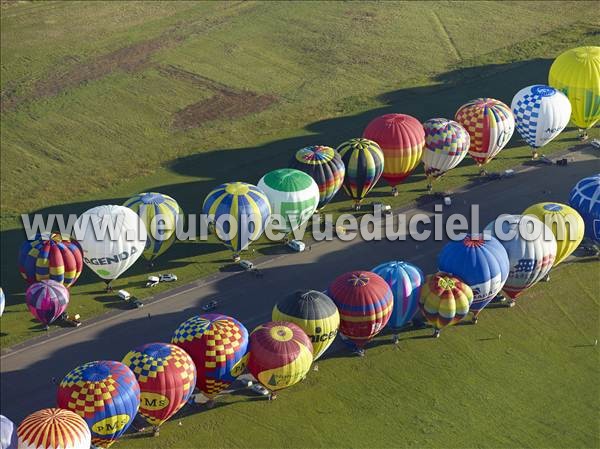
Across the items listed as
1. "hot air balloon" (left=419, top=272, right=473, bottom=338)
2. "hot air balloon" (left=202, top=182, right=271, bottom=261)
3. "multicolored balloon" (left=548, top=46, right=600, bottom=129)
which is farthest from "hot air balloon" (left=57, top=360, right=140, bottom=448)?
Result: "multicolored balloon" (left=548, top=46, right=600, bottom=129)

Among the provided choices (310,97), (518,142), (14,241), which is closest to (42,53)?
(310,97)

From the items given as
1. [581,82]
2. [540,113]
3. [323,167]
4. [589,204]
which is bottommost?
[589,204]

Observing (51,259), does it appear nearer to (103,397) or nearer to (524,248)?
(103,397)

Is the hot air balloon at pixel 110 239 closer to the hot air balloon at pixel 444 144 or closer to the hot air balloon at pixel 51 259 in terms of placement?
the hot air balloon at pixel 51 259

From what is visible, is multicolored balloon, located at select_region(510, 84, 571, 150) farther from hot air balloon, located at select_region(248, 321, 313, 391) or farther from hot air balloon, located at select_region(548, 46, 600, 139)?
hot air balloon, located at select_region(248, 321, 313, 391)

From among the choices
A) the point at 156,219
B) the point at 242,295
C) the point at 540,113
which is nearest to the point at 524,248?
the point at 242,295

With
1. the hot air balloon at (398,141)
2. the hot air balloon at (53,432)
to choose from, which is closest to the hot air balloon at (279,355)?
the hot air balloon at (53,432)

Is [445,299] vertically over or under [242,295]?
over
